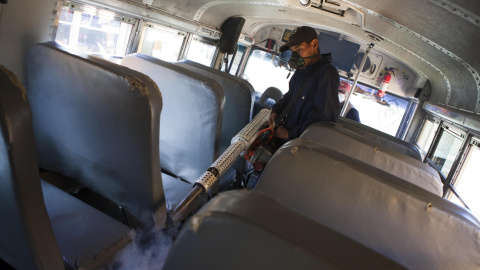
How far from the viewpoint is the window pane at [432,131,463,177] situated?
423 centimetres

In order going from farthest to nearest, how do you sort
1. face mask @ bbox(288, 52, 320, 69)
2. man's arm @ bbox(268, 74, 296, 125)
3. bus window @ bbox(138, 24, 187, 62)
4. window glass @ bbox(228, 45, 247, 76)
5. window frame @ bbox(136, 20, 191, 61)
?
window glass @ bbox(228, 45, 247, 76), bus window @ bbox(138, 24, 187, 62), window frame @ bbox(136, 20, 191, 61), man's arm @ bbox(268, 74, 296, 125), face mask @ bbox(288, 52, 320, 69)

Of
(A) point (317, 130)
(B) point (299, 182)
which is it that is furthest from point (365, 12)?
(B) point (299, 182)

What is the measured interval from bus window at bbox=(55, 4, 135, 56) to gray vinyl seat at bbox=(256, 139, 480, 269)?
2342mm

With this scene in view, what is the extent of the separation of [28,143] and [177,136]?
1599 millimetres

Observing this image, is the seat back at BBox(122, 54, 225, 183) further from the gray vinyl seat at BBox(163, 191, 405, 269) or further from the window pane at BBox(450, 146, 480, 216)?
the window pane at BBox(450, 146, 480, 216)

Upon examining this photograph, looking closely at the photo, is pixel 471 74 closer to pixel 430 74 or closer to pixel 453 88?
pixel 453 88

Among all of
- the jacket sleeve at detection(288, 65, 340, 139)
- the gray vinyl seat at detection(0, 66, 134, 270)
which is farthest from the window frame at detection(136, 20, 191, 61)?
the gray vinyl seat at detection(0, 66, 134, 270)

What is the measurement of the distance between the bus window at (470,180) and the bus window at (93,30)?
385 cm

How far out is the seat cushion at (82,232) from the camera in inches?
59.0

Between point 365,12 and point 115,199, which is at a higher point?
point 365,12

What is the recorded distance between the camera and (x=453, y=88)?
194 inches

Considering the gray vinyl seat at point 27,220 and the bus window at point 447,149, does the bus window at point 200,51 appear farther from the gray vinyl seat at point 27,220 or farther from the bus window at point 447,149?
the gray vinyl seat at point 27,220

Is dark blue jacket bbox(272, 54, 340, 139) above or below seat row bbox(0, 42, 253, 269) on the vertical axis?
above

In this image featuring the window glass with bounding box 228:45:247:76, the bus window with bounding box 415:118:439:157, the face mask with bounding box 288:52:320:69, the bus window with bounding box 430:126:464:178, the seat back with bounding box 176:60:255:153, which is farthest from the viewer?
the window glass with bounding box 228:45:247:76
